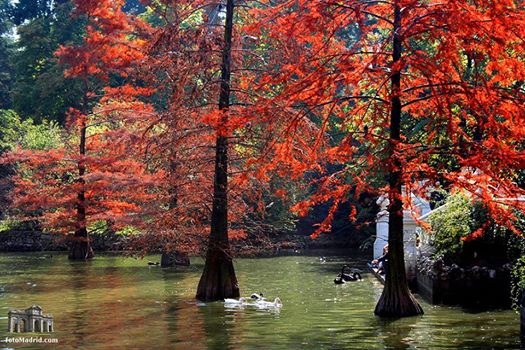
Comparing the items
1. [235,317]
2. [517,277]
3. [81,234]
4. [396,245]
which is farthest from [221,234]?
[81,234]

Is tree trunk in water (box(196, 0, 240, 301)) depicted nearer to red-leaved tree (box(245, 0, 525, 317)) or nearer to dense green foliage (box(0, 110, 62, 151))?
red-leaved tree (box(245, 0, 525, 317))

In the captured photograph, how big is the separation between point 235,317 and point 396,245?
3596mm

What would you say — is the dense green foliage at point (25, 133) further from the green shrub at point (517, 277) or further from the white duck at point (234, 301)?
the green shrub at point (517, 277)

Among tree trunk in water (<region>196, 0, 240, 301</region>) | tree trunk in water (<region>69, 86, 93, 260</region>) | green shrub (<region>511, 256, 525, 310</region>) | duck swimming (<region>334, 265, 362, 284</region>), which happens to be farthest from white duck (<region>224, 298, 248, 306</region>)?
tree trunk in water (<region>69, 86, 93, 260</region>)

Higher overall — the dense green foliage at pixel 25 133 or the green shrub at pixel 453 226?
the dense green foliage at pixel 25 133

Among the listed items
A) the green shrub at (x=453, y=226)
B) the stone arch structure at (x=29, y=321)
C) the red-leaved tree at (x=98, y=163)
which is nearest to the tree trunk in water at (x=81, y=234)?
the red-leaved tree at (x=98, y=163)

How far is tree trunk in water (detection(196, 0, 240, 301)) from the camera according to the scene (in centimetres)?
2238

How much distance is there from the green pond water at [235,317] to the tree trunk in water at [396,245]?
392 mm

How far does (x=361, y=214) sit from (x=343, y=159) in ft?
95.0

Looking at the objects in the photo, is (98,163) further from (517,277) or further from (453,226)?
(517,277)

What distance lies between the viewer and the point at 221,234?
23.0m

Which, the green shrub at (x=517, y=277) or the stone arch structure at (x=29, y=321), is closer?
the green shrub at (x=517, y=277)

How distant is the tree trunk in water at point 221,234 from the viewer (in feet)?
73.4

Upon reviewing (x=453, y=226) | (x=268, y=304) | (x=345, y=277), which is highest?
(x=453, y=226)
